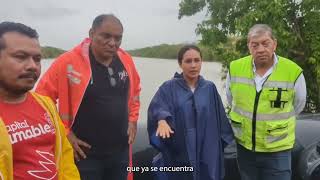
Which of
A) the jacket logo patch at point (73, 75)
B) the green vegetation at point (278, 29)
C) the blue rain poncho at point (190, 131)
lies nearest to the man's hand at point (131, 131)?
the blue rain poncho at point (190, 131)

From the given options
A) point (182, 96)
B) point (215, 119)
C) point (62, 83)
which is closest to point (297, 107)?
point (215, 119)

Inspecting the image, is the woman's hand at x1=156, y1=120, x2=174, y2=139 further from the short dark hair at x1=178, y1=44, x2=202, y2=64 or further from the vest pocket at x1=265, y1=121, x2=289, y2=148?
the vest pocket at x1=265, y1=121, x2=289, y2=148

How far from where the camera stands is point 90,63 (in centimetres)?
285

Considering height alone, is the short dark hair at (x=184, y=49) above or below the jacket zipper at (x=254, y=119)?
above

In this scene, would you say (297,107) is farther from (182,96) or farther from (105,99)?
(105,99)

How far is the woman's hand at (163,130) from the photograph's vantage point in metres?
2.91

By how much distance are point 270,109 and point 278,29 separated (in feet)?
29.7

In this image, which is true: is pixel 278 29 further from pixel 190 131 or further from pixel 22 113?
pixel 22 113

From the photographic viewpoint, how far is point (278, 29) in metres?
11.7

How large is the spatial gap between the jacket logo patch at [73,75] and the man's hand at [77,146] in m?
0.31

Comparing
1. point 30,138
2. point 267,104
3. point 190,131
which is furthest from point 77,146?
point 267,104

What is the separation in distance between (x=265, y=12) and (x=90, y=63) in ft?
31.8

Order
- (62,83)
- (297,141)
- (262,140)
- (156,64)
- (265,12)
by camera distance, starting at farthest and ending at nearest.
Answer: (156,64) → (265,12) → (297,141) → (262,140) → (62,83)

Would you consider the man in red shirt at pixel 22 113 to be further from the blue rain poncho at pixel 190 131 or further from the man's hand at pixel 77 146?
the blue rain poncho at pixel 190 131
